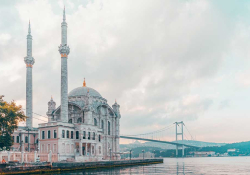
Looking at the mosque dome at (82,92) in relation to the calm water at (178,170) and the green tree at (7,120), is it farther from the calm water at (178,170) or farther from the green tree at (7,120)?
the green tree at (7,120)

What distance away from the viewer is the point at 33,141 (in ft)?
225

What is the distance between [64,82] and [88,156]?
14.2m

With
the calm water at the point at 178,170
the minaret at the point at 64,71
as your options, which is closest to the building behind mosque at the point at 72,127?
the minaret at the point at 64,71

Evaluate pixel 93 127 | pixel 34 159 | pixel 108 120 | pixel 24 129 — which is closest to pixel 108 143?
pixel 108 120

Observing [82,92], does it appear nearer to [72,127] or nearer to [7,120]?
[72,127]

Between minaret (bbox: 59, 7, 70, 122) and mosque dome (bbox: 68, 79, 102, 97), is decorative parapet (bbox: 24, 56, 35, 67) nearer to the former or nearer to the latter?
minaret (bbox: 59, 7, 70, 122)

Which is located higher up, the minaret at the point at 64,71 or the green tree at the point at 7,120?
the minaret at the point at 64,71

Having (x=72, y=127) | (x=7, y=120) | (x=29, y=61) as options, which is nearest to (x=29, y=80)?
(x=29, y=61)

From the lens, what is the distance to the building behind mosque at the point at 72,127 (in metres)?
59.0

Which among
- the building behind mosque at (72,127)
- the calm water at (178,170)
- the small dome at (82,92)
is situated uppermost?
the small dome at (82,92)

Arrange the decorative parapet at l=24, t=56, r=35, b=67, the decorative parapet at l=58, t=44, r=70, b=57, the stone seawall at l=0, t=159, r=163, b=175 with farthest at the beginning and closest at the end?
the decorative parapet at l=24, t=56, r=35, b=67 < the decorative parapet at l=58, t=44, r=70, b=57 < the stone seawall at l=0, t=159, r=163, b=175

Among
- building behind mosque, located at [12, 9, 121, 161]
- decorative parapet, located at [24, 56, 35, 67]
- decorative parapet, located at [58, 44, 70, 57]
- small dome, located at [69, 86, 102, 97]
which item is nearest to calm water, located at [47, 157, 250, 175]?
building behind mosque, located at [12, 9, 121, 161]

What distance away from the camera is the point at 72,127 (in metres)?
61.4

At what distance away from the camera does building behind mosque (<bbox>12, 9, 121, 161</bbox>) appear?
193 ft
